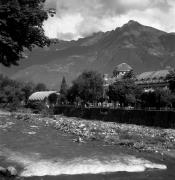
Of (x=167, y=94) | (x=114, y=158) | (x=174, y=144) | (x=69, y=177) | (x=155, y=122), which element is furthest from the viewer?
(x=167, y=94)

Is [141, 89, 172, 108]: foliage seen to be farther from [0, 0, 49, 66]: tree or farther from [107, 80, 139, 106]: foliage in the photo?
[0, 0, 49, 66]: tree

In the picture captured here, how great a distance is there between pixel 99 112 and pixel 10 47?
308 ft

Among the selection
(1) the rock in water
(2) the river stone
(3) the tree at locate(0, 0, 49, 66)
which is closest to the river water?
(2) the river stone

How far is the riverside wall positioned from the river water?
128 feet

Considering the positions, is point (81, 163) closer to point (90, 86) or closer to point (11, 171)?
point (11, 171)

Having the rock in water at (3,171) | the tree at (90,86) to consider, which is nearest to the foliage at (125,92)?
the tree at (90,86)

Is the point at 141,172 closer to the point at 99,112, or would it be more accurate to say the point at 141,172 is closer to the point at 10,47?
the point at 10,47

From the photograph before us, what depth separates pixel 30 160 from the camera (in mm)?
30406

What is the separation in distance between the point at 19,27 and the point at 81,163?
47.9 feet

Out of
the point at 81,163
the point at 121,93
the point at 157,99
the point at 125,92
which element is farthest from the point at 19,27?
the point at 121,93

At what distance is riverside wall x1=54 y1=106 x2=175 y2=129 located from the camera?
251ft

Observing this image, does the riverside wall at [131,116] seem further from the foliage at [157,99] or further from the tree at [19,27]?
the tree at [19,27]

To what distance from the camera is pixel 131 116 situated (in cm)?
9094

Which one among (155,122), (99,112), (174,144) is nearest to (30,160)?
(174,144)
